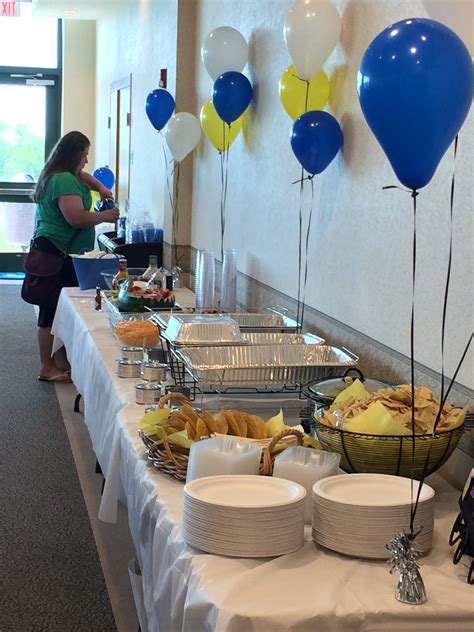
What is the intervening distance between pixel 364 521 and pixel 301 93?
1828mm

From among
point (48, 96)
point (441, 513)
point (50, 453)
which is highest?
point (48, 96)

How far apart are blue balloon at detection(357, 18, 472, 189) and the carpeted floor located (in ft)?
5.39

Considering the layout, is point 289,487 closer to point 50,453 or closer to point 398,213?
point 398,213

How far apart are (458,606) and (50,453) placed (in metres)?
2.93

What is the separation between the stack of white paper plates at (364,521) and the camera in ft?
4.68

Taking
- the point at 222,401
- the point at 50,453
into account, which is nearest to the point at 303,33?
the point at 222,401

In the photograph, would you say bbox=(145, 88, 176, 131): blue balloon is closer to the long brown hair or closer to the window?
the long brown hair

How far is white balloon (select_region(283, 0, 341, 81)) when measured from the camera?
267 cm

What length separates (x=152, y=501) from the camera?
171cm

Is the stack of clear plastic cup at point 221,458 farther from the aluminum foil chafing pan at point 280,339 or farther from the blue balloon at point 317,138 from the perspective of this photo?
the blue balloon at point 317,138

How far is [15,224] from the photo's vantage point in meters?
9.64

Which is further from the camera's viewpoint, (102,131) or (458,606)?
(102,131)

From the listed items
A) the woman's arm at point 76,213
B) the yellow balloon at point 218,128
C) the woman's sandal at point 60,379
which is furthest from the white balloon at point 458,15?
the woman's sandal at point 60,379

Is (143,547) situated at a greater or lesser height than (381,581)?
lesser
